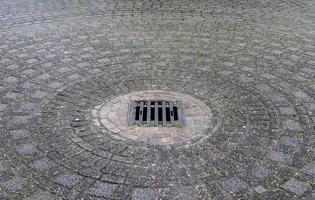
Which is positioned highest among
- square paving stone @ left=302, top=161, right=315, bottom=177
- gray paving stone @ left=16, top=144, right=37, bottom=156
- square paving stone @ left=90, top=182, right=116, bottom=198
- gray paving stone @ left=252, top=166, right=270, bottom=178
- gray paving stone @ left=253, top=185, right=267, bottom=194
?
gray paving stone @ left=16, top=144, right=37, bottom=156

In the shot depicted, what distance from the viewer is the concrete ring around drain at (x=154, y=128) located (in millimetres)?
4770

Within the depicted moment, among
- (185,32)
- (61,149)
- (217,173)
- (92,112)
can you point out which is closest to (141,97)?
(92,112)

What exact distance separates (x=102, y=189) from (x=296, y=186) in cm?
186

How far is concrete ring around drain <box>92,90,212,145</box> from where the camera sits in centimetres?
477

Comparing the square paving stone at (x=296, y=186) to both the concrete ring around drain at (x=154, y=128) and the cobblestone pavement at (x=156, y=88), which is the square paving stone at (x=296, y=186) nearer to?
the cobblestone pavement at (x=156, y=88)

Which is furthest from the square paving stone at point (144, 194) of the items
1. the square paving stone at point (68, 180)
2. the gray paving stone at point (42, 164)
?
the gray paving stone at point (42, 164)

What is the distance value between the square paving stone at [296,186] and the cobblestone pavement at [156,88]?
0.01m

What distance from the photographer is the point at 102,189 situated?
12.7 ft

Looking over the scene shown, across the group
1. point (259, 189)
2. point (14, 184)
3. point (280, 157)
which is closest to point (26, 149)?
point (14, 184)

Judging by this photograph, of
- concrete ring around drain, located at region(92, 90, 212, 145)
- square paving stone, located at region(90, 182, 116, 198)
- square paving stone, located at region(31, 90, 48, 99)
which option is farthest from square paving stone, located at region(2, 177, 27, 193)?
square paving stone, located at region(31, 90, 48, 99)

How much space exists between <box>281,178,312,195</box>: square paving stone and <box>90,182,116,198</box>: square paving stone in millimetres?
1643

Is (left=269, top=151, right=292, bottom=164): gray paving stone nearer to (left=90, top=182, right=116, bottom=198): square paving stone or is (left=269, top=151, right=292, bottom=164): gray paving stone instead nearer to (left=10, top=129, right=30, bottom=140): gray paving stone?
(left=90, top=182, right=116, bottom=198): square paving stone

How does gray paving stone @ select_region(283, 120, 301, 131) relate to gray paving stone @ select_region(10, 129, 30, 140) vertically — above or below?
below

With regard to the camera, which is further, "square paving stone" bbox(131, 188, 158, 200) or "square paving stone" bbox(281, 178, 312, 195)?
"square paving stone" bbox(281, 178, 312, 195)
